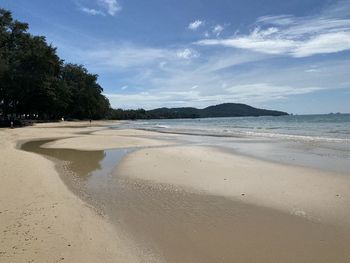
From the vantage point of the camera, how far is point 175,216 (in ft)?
24.1

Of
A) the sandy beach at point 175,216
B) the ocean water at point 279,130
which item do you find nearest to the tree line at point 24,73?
the ocean water at point 279,130

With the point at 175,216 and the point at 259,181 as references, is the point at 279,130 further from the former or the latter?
the point at 175,216

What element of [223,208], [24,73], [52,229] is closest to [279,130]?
[24,73]

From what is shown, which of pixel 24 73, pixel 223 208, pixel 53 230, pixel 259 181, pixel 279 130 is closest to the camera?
pixel 53 230

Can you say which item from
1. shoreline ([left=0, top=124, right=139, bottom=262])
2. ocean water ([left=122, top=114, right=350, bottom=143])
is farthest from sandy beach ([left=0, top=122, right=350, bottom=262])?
ocean water ([left=122, top=114, right=350, bottom=143])

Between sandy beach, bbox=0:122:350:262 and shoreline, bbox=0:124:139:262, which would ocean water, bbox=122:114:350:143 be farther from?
shoreline, bbox=0:124:139:262

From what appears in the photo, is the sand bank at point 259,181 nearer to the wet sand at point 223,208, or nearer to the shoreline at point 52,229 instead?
the wet sand at point 223,208

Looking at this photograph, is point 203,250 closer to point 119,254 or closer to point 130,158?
point 119,254

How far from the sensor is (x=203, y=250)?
18.3ft

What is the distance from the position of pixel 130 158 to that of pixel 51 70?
50.0 metres

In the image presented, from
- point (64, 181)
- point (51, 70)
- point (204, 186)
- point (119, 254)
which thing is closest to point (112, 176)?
point (64, 181)

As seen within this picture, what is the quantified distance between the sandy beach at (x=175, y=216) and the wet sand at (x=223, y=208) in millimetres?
20

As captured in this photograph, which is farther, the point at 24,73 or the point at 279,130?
the point at 24,73

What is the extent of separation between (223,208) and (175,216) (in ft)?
4.02
